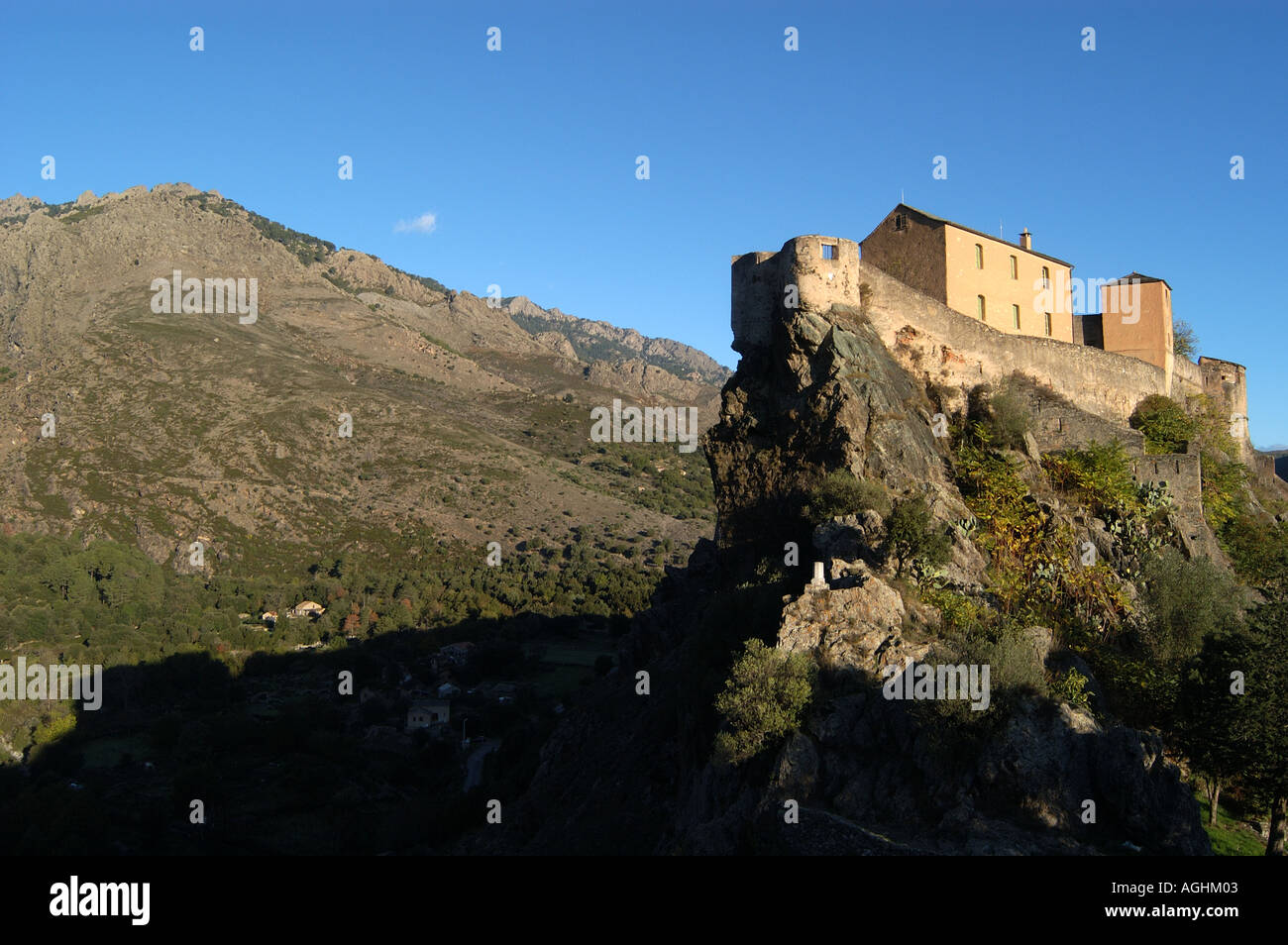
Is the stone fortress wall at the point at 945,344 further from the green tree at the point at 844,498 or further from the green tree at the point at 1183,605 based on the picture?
the green tree at the point at 844,498

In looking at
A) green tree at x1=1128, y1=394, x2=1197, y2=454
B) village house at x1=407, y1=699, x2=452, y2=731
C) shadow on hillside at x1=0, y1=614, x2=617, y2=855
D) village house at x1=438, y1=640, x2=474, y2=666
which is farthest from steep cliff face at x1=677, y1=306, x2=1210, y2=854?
village house at x1=438, y1=640, x2=474, y2=666

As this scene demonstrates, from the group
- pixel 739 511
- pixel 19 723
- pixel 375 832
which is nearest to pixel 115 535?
pixel 19 723

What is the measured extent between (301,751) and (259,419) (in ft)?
138

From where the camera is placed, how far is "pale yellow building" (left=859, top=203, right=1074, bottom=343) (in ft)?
96.1

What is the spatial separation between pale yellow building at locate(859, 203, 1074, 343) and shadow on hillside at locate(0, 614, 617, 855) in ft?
69.3

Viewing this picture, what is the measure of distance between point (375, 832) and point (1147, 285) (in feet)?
122

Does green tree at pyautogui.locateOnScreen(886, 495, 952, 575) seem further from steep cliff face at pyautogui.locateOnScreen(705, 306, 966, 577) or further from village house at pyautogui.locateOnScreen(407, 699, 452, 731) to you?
village house at pyautogui.locateOnScreen(407, 699, 452, 731)

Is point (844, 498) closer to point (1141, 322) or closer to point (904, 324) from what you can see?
point (904, 324)

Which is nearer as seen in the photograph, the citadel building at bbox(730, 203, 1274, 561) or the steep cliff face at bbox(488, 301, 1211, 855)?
the steep cliff face at bbox(488, 301, 1211, 855)

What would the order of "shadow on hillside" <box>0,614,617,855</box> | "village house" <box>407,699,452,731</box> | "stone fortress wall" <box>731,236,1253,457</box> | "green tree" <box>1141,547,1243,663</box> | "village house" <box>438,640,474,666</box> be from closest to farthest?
"green tree" <box>1141,547,1243,663</box> → "stone fortress wall" <box>731,236,1253,457</box> → "shadow on hillside" <box>0,614,617,855</box> → "village house" <box>407,699,452,731</box> → "village house" <box>438,640,474,666</box>

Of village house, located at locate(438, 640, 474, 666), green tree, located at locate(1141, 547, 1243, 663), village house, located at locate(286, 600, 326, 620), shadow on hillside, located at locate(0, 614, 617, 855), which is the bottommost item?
shadow on hillside, located at locate(0, 614, 617, 855)

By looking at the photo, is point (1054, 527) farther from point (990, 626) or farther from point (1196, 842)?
point (1196, 842)

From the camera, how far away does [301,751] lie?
185 ft

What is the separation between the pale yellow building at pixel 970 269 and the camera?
29297 millimetres
